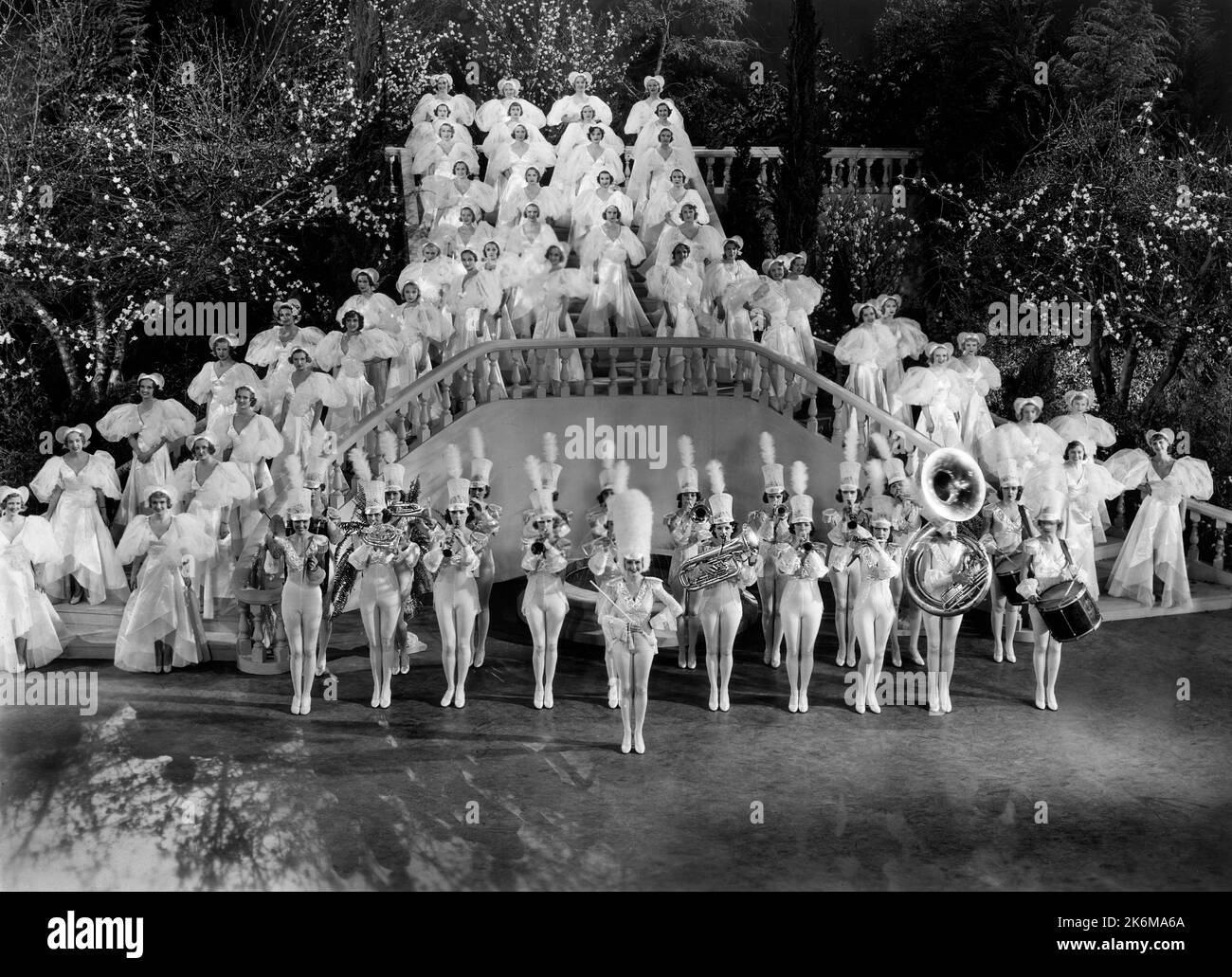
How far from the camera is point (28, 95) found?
16.9 m

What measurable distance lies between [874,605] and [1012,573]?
90 cm

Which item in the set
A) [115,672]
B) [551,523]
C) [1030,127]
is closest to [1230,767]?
[551,523]

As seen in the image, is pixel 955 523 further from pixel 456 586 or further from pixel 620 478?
pixel 456 586

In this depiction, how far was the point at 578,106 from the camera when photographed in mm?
17000

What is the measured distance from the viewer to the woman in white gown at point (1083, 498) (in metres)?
12.2

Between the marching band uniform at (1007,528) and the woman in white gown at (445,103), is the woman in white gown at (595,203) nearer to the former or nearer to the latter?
the woman in white gown at (445,103)

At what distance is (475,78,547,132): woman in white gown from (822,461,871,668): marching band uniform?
21.2 feet

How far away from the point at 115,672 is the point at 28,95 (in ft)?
25.8

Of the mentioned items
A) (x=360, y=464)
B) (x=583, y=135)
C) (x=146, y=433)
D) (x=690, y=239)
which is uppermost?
(x=583, y=135)

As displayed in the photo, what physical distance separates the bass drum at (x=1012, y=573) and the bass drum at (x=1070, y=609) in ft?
0.70

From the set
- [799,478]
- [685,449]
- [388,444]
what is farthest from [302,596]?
[799,478]

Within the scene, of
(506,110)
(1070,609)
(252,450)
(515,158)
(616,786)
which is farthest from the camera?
(506,110)

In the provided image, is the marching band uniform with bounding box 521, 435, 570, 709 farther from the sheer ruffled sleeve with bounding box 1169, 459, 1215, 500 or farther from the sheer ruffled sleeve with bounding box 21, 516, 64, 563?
the sheer ruffled sleeve with bounding box 1169, 459, 1215, 500

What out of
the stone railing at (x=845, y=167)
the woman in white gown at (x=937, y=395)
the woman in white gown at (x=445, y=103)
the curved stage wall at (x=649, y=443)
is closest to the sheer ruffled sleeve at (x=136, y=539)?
the curved stage wall at (x=649, y=443)
